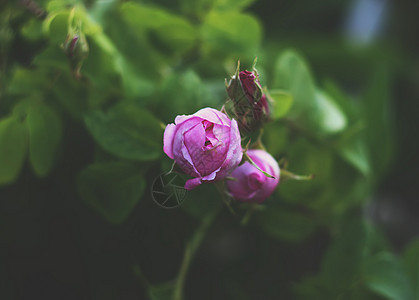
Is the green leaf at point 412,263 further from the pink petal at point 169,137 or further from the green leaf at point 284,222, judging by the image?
the pink petal at point 169,137

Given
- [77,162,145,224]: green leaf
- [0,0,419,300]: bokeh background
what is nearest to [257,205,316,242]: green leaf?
[0,0,419,300]: bokeh background

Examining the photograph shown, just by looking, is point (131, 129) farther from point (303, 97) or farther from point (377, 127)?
point (377, 127)

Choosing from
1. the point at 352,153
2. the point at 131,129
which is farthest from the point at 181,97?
the point at 352,153

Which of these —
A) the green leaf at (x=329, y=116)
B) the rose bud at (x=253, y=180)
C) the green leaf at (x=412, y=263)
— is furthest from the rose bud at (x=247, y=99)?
the green leaf at (x=412, y=263)

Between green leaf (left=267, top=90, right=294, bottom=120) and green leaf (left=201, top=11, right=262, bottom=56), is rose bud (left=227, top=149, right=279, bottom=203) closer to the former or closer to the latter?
green leaf (left=267, top=90, right=294, bottom=120)

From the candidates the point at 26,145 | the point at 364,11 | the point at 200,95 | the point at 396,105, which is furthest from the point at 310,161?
the point at 364,11

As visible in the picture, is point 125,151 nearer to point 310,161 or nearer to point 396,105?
point 310,161
